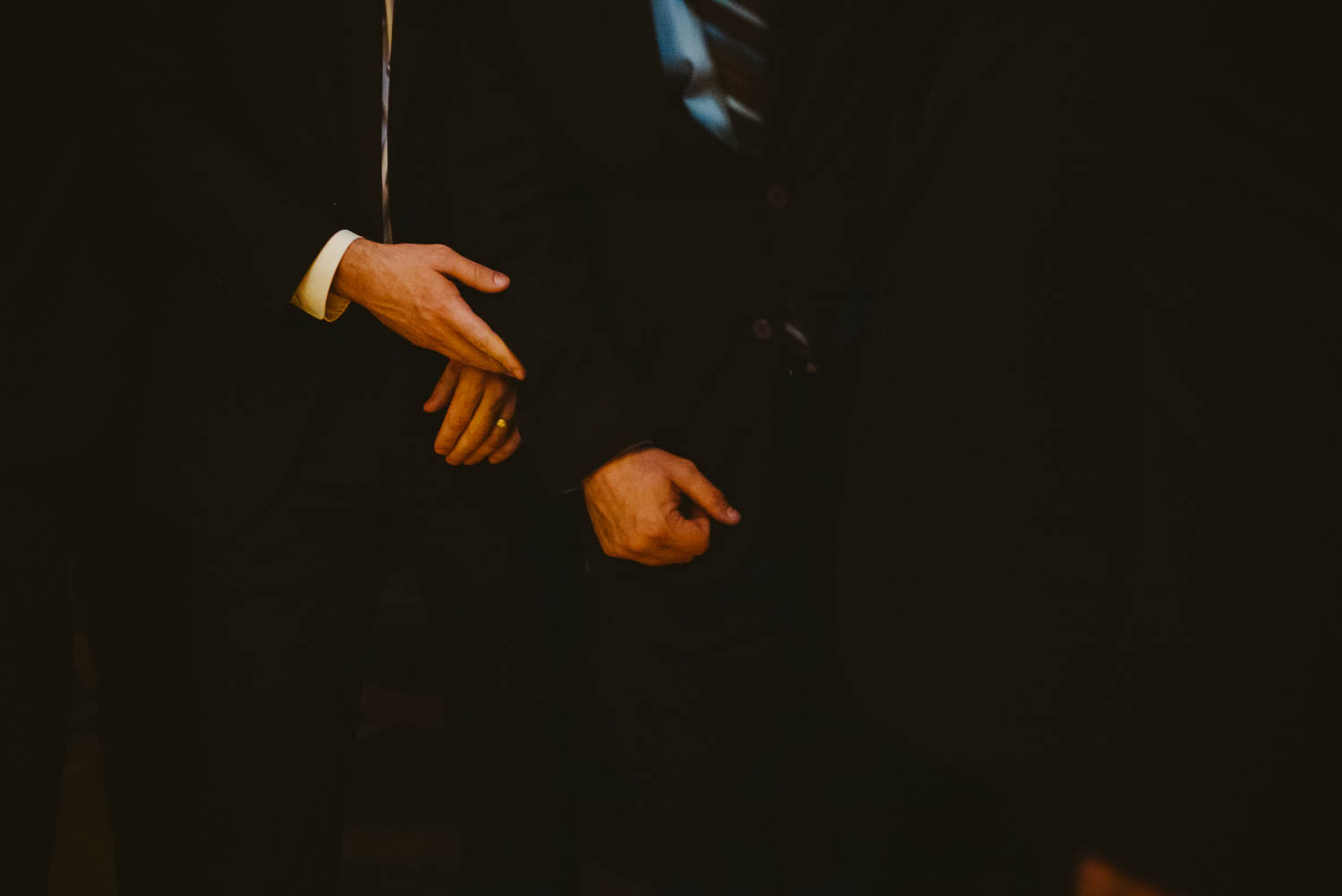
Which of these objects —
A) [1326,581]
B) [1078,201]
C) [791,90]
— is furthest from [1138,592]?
[791,90]

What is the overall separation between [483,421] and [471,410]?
2 centimetres

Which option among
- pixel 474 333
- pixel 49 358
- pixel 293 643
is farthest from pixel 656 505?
pixel 49 358

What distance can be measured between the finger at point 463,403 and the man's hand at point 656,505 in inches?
8.8

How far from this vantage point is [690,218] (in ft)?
3.10

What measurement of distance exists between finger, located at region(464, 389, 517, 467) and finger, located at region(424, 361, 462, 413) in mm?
75

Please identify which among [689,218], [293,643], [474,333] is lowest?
[293,643]

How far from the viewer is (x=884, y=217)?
83 centimetres

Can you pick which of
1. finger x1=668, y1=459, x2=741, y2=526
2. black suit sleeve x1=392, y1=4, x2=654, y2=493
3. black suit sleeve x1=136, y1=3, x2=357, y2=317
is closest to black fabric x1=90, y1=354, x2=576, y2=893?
black suit sleeve x1=136, y1=3, x2=357, y2=317

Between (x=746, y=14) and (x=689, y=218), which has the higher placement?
(x=746, y=14)

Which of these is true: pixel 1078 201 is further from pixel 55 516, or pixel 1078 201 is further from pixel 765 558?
pixel 55 516

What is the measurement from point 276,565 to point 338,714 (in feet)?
0.93

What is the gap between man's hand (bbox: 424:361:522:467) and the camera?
3.59 ft

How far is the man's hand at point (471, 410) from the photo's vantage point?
1095mm

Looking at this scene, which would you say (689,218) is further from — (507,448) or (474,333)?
(507,448)
